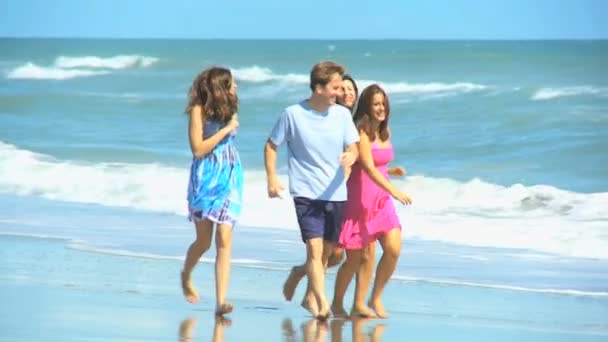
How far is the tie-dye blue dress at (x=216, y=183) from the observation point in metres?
7.27

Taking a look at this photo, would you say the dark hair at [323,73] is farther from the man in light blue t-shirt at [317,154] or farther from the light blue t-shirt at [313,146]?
the light blue t-shirt at [313,146]

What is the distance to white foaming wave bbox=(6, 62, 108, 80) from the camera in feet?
139

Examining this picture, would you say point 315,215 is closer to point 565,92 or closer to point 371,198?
point 371,198

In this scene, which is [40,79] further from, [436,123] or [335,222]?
[335,222]

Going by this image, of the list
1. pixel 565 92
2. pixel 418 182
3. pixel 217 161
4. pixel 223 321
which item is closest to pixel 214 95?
pixel 217 161

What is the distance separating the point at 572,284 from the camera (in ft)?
30.6

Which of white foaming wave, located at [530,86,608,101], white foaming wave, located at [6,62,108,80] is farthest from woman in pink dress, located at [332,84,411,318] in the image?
white foaming wave, located at [6,62,108,80]

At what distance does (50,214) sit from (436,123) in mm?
12147

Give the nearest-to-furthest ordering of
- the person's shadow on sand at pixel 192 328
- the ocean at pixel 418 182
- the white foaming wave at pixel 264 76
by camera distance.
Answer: the person's shadow on sand at pixel 192 328 → the ocean at pixel 418 182 → the white foaming wave at pixel 264 76

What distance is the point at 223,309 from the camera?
7.25 meters

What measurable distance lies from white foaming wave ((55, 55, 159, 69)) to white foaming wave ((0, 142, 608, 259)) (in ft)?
85.3

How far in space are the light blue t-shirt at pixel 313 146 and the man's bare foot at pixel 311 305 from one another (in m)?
0.57

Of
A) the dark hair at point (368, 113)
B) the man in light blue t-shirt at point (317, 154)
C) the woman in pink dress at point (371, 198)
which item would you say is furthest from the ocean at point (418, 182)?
the dark hair at point (368, 113)

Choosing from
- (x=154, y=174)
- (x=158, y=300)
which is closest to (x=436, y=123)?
(x=154, y=174)
